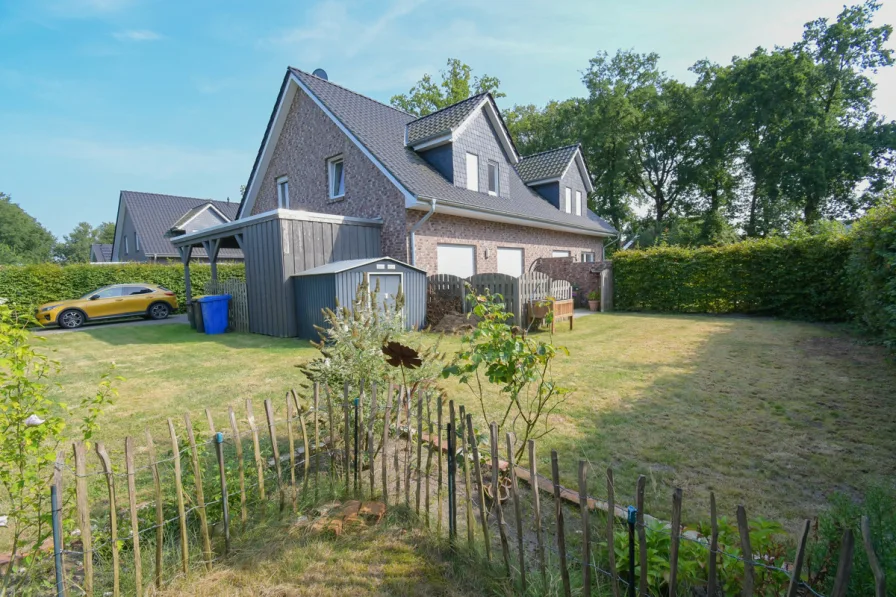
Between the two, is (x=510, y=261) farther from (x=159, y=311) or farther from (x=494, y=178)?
(x=159, y=311)

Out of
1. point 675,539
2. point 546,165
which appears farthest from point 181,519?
point 546,165

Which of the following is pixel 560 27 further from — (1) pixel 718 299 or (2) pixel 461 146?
(1) pixel 718 299

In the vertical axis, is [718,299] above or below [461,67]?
below

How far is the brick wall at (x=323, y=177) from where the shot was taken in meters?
12.2

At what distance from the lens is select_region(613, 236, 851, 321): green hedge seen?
38.3 feet

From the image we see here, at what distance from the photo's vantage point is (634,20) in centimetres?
578

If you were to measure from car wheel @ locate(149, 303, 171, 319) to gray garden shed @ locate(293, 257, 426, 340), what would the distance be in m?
10.3

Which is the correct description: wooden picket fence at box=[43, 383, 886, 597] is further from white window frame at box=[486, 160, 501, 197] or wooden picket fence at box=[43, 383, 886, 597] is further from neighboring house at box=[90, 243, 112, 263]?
neighboring house at box=[90, 243, 112, 263]

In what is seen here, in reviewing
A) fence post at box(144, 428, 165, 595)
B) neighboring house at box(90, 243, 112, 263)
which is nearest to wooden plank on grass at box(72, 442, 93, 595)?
fence post at box(144, 428, 165, 595)

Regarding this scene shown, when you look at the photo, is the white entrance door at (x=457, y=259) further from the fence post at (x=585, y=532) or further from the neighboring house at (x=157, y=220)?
the neighboring house at (x=157, y=220)

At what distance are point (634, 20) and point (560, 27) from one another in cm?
99

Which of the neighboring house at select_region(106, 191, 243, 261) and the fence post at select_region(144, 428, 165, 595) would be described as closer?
the fence post at select_region(144, 428, 165, 595)

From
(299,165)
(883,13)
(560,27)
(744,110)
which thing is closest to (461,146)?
(299,165)

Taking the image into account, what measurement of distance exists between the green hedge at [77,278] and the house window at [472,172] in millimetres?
13392
